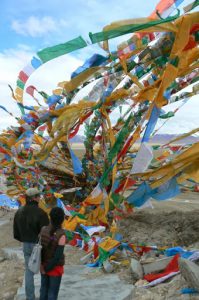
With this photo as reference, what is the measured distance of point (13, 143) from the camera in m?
8.03

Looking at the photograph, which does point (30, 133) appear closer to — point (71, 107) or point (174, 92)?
point (71, 107)

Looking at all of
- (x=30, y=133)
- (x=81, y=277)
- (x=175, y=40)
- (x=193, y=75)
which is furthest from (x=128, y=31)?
(x=30, y=133)

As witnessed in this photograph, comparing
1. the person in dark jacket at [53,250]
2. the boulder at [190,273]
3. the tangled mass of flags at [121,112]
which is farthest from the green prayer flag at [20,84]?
the boulder at [190,273]

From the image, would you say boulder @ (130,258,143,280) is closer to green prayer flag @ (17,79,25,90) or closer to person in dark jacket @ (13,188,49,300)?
person in dark jacket @ (13,188,49,300)

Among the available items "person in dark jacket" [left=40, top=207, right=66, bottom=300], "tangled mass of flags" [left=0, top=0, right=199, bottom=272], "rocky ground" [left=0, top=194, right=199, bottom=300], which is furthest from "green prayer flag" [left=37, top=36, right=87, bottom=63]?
"rocky ground" [left=0, top=194, right=199, bottom=300]

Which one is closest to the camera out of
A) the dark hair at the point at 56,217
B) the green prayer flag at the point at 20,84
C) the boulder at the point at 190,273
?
the dark hair at the point at 56,217

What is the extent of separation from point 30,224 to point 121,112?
4208 millimetres

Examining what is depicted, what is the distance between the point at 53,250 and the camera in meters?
3.75

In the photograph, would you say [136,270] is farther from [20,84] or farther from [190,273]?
[20,84]

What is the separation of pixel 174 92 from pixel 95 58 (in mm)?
2143

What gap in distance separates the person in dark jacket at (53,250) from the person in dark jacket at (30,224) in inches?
21.2

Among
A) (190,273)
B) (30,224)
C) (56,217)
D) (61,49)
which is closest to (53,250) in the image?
(56,217)

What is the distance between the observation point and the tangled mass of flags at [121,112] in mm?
4508

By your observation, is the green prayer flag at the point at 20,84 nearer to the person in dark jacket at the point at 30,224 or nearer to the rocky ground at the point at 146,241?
the rocky ground at the point at 146,241
